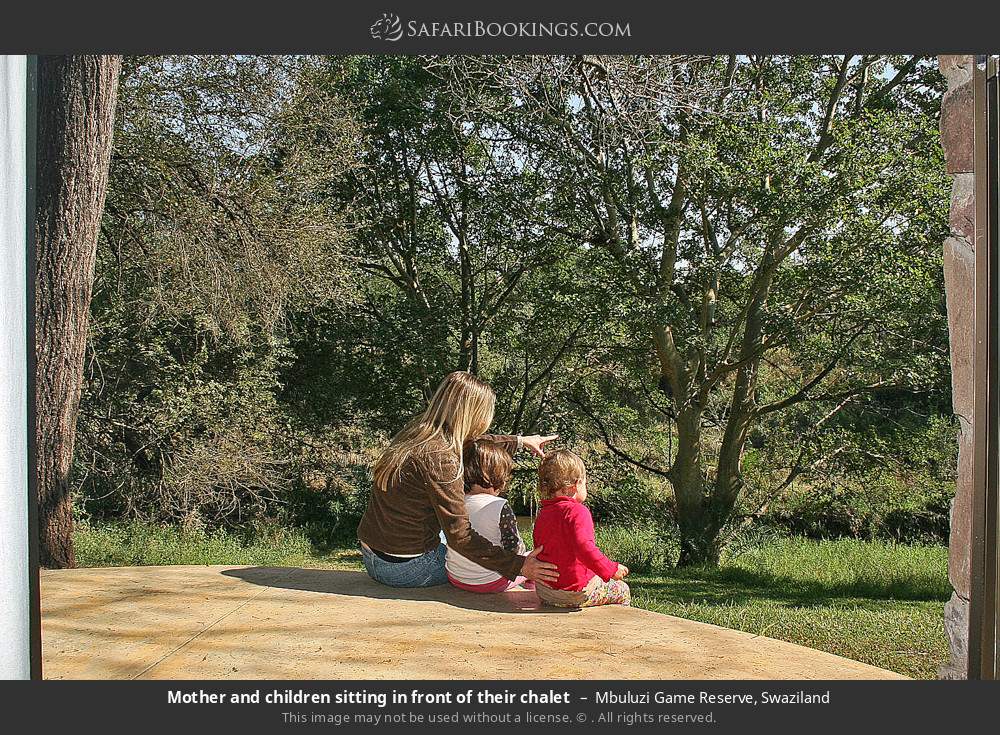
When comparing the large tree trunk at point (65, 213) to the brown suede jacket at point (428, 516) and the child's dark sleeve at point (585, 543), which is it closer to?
the brown suede jacket at point (428, 516)

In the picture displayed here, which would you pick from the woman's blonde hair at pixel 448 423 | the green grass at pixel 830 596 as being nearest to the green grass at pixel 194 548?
the green grass at pixel 830 596

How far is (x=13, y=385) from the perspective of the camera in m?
2.86

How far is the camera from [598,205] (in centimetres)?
757

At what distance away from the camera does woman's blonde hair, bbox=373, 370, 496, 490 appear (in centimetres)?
391

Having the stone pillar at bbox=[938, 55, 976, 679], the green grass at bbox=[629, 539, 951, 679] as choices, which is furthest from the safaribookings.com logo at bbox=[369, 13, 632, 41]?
the green grass at bbox=[629, 539, 951, 679]

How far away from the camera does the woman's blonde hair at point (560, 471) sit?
3.67 metres

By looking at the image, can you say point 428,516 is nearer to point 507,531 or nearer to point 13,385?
point 507,531

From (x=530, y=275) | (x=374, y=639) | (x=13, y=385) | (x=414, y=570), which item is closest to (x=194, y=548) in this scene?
(x=530, y=275)

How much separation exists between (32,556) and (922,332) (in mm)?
6160

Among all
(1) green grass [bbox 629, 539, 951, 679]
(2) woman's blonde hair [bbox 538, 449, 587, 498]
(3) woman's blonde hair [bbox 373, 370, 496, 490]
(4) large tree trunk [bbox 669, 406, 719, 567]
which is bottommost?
(1) green grass [bbox 629, 539, 951, 679]

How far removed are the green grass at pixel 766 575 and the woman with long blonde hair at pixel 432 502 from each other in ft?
7.07

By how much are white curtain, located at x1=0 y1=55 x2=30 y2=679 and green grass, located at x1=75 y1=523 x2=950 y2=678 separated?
3887 millimetres

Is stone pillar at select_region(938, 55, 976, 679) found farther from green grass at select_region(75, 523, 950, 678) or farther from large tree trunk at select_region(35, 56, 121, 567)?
large tree trunk at select_region(35, 56, 121, 567)

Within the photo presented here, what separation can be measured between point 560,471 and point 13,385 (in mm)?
2014
